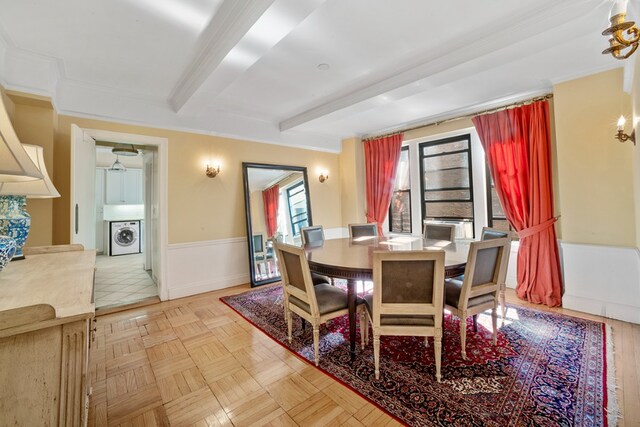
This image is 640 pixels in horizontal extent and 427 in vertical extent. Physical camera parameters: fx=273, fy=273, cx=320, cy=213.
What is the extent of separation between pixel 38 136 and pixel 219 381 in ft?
9.19

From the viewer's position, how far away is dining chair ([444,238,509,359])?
1.94 meters

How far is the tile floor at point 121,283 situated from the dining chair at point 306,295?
256 cm

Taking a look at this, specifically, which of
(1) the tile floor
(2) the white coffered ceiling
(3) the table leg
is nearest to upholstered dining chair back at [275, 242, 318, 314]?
(3) the table leg

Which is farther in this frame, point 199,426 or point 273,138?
point 273,138

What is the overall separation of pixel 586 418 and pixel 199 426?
212 cm

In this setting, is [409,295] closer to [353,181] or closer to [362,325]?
[362,325]

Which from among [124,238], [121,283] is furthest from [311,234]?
[124,238]

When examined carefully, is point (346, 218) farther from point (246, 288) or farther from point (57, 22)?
point (57, 22)

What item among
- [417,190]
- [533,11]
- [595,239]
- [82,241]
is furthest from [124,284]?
[595,239]

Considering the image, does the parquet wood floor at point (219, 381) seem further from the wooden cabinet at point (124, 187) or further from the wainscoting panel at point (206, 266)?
the wooden cabinet at point (124, 187)

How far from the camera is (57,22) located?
2021 millimetres

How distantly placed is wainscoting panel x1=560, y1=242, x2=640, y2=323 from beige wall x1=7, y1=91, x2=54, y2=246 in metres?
5.26

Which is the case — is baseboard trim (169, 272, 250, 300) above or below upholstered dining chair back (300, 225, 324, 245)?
below

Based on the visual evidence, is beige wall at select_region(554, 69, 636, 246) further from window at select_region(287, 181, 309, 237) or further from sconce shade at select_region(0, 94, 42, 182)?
sconce shade at select_region(0, 94, 42, 182)
